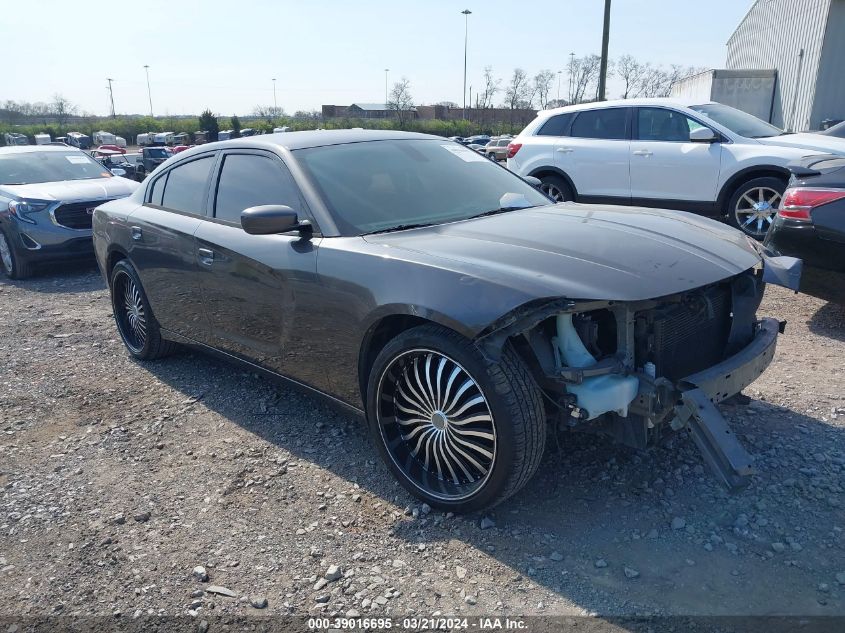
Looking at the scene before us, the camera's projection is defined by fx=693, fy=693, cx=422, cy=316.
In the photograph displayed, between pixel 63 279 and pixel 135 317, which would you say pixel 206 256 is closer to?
pixel 135 317

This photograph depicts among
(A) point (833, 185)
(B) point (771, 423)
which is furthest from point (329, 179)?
(A) point (833, 185)

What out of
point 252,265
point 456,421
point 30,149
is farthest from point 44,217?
point 456,421

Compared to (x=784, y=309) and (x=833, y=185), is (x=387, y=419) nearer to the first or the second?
(x=833, y=185)

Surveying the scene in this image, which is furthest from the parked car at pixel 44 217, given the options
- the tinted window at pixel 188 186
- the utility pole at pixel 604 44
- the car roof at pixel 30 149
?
the utility pole at pixel 604 44

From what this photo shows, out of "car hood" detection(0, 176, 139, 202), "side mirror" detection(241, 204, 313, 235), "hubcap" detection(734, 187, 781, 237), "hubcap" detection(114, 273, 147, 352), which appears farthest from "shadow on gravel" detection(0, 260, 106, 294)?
"hubcap" detection(734, 187, 781, 237)

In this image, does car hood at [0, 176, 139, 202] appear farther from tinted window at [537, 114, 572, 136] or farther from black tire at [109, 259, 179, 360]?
tinted window at [537, 114, 572, 136]

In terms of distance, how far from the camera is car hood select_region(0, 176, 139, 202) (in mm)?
8789

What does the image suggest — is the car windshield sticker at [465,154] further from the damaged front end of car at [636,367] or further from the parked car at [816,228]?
the parked car at [816,228]

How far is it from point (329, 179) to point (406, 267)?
98cm

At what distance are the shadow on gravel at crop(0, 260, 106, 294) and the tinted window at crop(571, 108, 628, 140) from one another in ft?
20.9

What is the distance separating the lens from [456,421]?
2947mm

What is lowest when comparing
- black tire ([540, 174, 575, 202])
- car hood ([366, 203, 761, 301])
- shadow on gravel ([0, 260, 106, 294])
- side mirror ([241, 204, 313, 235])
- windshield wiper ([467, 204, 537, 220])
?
shadow on gravel ([0, 260, 106, 294])

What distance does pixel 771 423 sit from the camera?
12.2 feet

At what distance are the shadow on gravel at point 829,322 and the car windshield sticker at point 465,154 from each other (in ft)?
9.36
